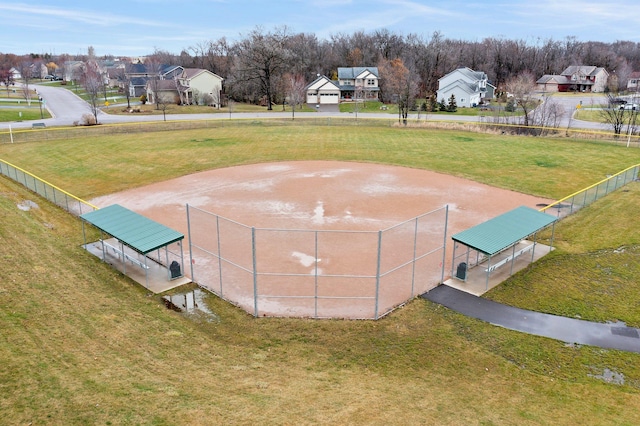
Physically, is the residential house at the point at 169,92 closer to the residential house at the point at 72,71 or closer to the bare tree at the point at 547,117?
the residential house at the point at 72,71

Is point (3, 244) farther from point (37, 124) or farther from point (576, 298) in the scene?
point (37, 124)

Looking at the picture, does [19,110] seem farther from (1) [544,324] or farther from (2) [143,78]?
(1) [544,324]

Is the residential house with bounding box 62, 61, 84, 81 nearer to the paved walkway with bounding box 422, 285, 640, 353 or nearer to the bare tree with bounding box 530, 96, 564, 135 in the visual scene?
the bare tree with bounding box 530, 96, 564, 135

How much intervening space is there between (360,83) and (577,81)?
200 ft

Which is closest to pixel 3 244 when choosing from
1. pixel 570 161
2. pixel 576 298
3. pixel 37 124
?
pixel 576 298

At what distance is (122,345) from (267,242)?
389 inches

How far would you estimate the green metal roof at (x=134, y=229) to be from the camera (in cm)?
1839

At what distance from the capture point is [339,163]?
40.8 metres

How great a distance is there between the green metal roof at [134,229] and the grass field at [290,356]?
1755 millimetres

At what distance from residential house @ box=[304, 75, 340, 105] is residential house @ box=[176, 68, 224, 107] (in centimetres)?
1869

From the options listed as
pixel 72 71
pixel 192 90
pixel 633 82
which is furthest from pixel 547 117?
pixel 72 71

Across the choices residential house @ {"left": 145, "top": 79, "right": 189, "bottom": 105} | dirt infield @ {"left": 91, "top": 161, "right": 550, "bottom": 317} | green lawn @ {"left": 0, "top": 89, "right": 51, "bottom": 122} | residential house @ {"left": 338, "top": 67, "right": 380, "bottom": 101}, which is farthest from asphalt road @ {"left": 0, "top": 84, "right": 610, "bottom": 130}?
dirt infield @ {"left": 91, "top": 161, "right": 550, "bottom": 317}

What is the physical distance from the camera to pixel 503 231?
2008 centimetres

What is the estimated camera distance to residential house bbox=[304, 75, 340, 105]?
93.5m
